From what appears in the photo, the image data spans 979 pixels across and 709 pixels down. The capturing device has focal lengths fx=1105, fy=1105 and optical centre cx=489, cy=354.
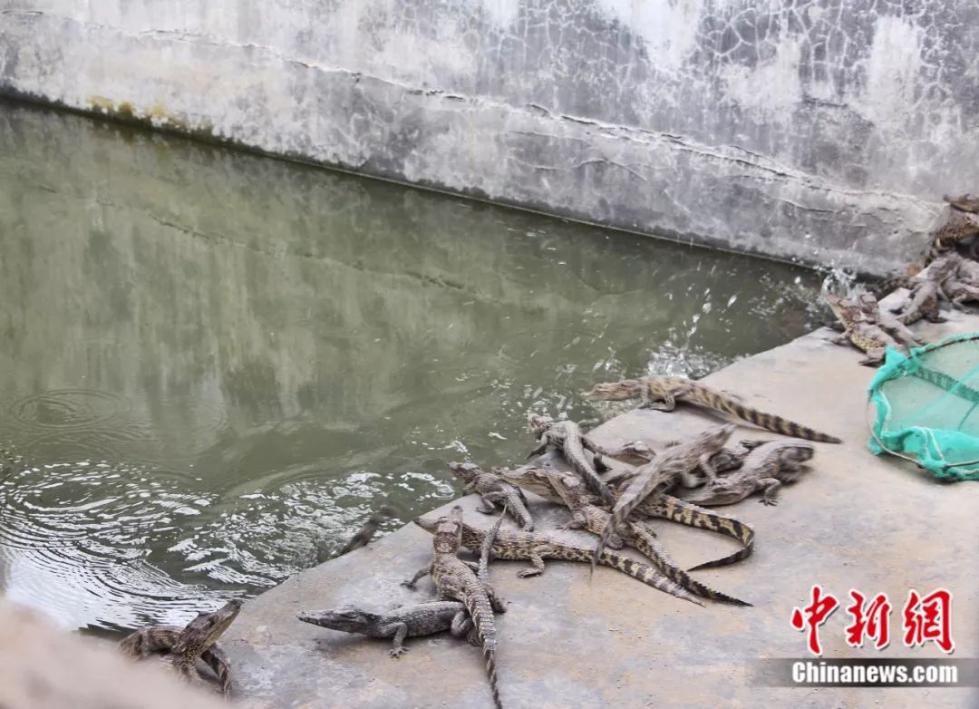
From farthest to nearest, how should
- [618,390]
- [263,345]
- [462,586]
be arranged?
[263,345], [618,390], [462,586]

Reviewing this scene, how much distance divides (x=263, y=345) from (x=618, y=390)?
282 centimetres

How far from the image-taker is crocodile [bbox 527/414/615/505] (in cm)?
505

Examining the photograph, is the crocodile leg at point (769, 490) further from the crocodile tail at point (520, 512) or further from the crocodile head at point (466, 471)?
the crocodile head at point (466, 471)

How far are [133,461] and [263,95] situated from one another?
7.46m

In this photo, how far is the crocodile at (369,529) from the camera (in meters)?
4.89

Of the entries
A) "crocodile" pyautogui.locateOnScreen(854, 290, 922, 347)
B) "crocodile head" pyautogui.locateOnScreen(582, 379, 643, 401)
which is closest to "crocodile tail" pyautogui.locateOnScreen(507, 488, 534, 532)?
"crocodile head" pyautogui.locateOnScreen(582, 379, 643, 401)

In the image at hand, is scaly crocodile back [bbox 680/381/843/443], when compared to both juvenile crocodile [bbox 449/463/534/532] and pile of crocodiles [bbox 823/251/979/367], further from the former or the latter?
juvenile crocodile [bbox 449/463/534/532]

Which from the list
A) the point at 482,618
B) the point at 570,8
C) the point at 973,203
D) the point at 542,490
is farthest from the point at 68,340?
the point at 973,203

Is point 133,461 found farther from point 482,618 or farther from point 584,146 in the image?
point 584,146

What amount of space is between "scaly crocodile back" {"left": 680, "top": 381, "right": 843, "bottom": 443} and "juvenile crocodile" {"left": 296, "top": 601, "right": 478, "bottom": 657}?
2511mm

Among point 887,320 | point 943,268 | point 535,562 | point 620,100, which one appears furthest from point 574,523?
point 620,100

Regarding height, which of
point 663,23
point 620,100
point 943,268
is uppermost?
point 663,23

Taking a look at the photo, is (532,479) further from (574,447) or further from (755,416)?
(755,416)

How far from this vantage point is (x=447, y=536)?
4.55 metres
